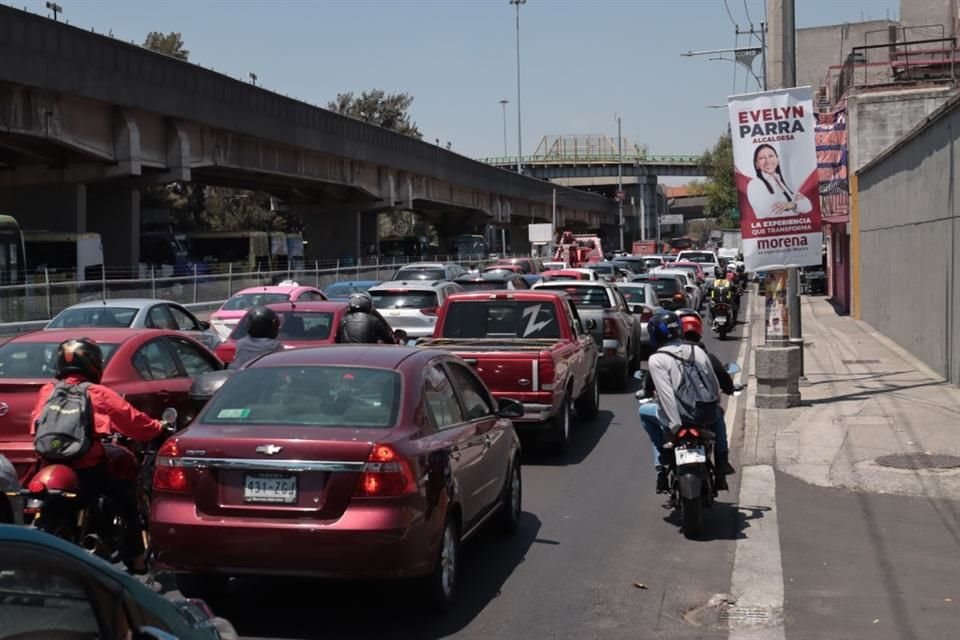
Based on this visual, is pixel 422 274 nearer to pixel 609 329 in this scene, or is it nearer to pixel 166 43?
pixel 609 329

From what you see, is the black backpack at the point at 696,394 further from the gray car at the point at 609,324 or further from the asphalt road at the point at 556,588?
the gray car at the point at 609,324

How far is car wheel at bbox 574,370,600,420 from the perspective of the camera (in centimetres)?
1557

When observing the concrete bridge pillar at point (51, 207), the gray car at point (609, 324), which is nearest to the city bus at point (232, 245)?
the concrete bridge pillar at point (51, 207)

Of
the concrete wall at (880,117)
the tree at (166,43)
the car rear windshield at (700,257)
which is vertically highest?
the tree at (166,43)

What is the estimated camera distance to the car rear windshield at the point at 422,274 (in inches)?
1263

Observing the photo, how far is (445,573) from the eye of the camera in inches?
280

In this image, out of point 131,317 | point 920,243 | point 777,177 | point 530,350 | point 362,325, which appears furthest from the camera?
point 920,243

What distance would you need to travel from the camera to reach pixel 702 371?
936 cm

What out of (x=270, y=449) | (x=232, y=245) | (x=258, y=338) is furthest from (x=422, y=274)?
(x=232, y=245)

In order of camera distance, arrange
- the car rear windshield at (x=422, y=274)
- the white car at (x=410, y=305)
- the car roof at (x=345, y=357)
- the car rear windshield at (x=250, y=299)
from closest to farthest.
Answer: the car roof at (x=345, y=357), the white car at (x=410, y=305), the car rear windshield at (x=250, y=299), the car rear windshield at (x=422, y=274)

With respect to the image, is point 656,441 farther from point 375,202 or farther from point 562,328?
point 375,202

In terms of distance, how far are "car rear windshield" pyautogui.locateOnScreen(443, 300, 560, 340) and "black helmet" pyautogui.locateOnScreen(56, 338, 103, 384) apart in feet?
24.0

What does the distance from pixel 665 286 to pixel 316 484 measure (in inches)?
1020

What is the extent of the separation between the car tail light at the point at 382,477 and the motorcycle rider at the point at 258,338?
5.38 meters
